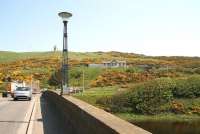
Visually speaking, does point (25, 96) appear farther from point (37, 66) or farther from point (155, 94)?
point (37, 66)

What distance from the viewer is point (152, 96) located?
51781mm

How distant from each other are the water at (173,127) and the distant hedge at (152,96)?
238 inches

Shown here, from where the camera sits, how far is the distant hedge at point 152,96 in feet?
162

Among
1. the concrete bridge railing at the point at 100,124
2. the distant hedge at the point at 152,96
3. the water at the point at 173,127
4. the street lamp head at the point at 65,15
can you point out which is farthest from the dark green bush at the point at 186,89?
the concrete bridge railing at the point at 100,124

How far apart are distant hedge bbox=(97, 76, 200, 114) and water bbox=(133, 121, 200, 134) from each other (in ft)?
19.8

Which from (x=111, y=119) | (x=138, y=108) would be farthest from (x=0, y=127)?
(x=138, y=108)

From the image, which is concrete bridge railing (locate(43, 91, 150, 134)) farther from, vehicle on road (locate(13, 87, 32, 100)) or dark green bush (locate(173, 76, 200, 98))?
dark green bush (locate(173, 76, 200, 98))

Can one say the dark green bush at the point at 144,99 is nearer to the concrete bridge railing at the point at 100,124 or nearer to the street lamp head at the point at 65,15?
the street lamp head at the point at 65,15

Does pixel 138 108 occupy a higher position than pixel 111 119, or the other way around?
pixel 111 119

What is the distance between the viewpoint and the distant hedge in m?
49.5

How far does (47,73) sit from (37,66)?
19415mm

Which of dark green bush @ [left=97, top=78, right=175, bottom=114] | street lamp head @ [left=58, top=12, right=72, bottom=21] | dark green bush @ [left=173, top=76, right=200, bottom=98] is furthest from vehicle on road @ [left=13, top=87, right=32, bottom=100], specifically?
street lamp head @ [left=58, top=12, right=72, bottom=21]

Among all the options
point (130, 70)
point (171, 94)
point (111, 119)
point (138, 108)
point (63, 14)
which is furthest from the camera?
point (130, 70)

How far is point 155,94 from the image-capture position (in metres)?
52.1
